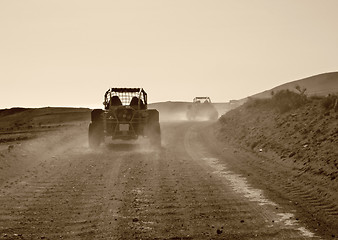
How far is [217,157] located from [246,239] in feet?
33.7

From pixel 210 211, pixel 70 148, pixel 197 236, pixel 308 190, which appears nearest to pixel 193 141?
pixel 70 148

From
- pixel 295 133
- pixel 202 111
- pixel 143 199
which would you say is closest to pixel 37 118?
pixel 202 111

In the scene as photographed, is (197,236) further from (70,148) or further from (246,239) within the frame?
(70,148)

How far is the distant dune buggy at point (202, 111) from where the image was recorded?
143 feet

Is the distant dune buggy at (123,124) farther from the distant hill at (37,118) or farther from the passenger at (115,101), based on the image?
the distant hill at (37,118)

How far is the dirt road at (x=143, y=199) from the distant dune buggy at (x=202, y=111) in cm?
2656

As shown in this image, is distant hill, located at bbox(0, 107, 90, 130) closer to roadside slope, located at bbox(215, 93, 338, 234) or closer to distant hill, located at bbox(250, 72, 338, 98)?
roadside slope, located at bbox(215, 93, 338, 234)

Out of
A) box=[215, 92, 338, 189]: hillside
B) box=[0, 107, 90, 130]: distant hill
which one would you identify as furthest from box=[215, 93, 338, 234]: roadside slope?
box=[0, 107, 90, 130]: distant hill

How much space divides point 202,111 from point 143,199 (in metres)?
34.9

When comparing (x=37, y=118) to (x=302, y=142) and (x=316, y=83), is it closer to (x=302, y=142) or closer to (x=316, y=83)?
(x=302, y=142)

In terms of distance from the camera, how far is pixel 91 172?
13.3 metres

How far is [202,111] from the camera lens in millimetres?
44156

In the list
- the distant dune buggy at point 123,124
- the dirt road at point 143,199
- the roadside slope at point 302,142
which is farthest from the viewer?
the distant dune buggy at point 123,124

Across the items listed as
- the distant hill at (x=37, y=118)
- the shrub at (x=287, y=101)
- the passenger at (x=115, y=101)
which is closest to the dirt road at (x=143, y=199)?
the passenger at (x=115, y=101)
